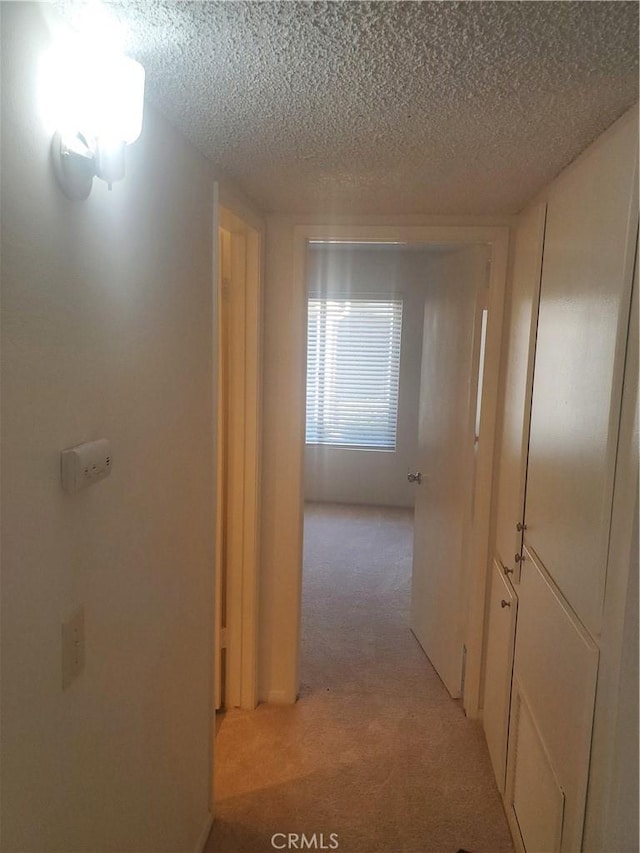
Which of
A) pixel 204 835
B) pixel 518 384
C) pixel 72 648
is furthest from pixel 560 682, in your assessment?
pixel 204 835

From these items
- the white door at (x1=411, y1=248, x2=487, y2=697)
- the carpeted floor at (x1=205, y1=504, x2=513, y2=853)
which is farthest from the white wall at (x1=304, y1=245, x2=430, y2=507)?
the carpeted floor at (x1=205, y1=504, x2=513, y2=853)

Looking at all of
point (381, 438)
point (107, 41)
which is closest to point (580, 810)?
point (107, 41)

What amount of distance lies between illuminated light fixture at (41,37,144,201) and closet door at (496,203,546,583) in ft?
4.56

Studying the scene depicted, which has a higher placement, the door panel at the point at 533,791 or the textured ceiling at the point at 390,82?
the textured ceiling at the point at 390,82

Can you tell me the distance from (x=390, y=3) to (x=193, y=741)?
1957mm

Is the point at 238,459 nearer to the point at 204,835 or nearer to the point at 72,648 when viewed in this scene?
the point at 204,835

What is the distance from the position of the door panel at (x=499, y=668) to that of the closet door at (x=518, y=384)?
11 centimetres

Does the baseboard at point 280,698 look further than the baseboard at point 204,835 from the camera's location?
Yes

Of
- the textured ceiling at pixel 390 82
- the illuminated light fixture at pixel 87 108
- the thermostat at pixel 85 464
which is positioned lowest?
the thermostat at pixel 85 464

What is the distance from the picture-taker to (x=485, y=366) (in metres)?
2.46

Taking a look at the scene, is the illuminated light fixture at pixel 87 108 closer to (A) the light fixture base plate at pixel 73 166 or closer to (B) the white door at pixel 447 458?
(A) the light fixture base plate at pixel 73 166

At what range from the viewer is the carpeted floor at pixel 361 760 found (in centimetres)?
196

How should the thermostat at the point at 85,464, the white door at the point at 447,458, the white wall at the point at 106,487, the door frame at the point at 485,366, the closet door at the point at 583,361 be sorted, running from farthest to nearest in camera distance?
the white door at the point at 447,458 < the door frame at the point at 485,366 < the closet door at the point at 583,361 < the thermostat at the point at 85,464 < the white wall at the point at 106,487

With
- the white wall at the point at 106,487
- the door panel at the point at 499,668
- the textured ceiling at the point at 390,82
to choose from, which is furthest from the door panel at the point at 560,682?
the textured ceiling at the point at 390,82
